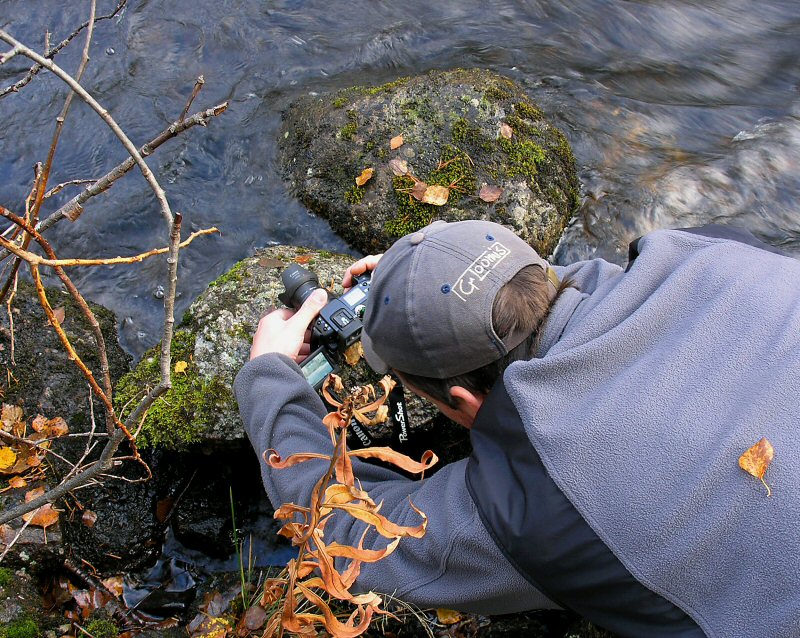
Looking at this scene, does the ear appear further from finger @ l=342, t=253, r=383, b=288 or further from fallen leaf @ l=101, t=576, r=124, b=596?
fallen leaf @ l=101, t=576, r=124, b=596

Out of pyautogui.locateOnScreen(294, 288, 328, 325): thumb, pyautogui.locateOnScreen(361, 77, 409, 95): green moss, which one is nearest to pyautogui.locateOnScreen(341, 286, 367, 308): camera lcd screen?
pyautogui.locateOnScreen(294, 288, 328, 325): thumb

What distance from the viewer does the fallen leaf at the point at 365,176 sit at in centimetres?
475

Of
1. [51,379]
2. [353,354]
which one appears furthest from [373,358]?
[51,379]

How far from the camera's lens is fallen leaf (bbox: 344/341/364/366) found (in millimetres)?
3865

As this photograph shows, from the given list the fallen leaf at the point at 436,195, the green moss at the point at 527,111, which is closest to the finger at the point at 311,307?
the fallen leaf at the point at 436,195

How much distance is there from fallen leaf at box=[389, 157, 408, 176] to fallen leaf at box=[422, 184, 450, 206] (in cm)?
22

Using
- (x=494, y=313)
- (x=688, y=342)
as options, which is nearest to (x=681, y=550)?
(x=688, y=342)

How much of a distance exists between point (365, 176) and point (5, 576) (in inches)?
121

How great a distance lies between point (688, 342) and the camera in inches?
89.8

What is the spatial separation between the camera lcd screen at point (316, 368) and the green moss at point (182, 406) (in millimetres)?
578

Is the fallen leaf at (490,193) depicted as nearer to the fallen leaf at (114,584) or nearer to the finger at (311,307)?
the finger at (311,307)

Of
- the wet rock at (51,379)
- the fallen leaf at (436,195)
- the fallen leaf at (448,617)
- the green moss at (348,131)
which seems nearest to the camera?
the fallen leaf at (448,617)

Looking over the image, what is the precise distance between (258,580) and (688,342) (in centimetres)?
259

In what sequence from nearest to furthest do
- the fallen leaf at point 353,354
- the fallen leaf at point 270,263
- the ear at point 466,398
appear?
the ear at point 466,398, the fallen leaf at point 353,354, the fallen leaf at point 270,263
